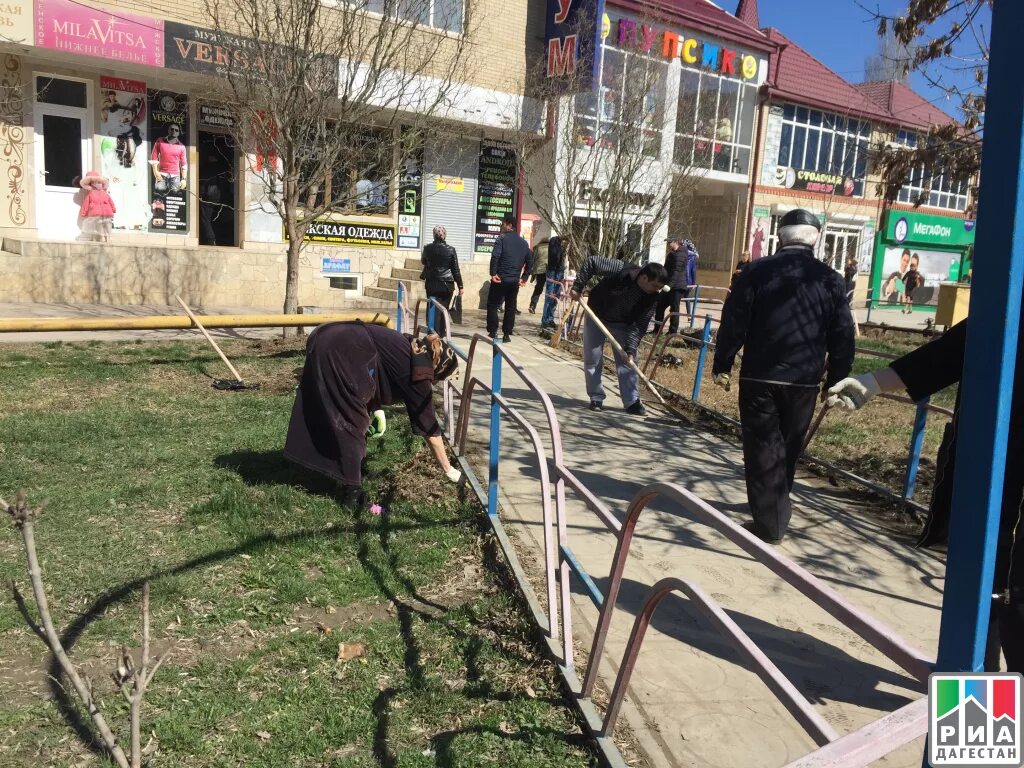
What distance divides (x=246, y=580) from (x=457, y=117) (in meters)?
13.5

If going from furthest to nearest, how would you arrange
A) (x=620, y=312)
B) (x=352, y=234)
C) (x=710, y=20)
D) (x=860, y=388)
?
(x=710, y=20) → (x=352, y=234) → (x=620, y=312) → (x=860, y=388)

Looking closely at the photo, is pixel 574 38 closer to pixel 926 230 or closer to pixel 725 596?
pixel 725 596

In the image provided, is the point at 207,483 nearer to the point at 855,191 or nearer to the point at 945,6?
the point at 945,6

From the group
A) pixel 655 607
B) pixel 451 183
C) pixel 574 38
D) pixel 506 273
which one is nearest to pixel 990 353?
pixel 655 607

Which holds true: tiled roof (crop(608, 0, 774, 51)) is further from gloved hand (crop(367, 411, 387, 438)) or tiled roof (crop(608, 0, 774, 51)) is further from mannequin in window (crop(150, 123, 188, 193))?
gloved hand (crop(367, 411, 387, 438))

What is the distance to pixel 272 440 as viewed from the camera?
246 inches

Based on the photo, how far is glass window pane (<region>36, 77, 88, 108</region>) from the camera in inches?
523

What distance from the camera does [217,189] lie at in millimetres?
15477

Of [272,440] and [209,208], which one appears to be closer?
[272,440]

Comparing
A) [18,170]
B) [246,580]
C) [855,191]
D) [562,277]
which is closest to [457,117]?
[562,277]

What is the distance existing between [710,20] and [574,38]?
683cm

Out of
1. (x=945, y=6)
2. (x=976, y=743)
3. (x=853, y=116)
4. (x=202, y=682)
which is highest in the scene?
(x=853, y=116)

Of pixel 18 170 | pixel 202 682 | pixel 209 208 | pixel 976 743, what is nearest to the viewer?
pixel 976 743

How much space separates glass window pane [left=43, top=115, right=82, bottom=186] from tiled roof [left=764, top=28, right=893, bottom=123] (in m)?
19.0
